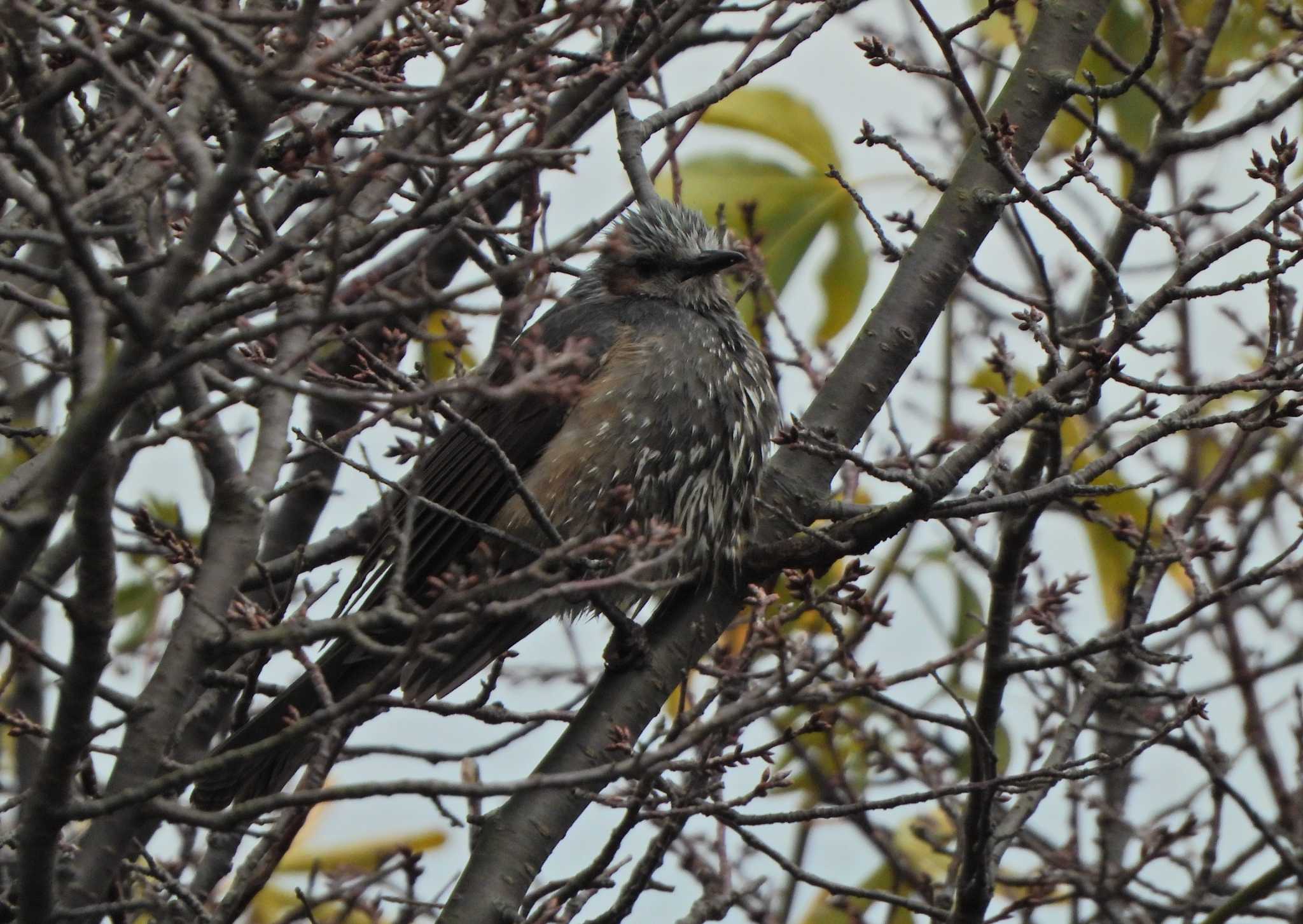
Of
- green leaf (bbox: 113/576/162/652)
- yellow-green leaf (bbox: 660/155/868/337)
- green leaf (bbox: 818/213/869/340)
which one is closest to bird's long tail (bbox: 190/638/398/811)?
green leaf (bbox: 113/576/162/652)

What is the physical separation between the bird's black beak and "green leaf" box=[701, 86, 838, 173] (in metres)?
0.63

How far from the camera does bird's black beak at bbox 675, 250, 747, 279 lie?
4.78m

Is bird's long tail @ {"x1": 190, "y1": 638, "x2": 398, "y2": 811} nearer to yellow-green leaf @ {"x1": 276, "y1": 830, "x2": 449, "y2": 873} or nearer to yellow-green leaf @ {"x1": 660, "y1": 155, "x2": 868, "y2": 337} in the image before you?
yellow-green leaf @ {"x1": 276, "y1": 830, "x2": 449, "y2": 873}

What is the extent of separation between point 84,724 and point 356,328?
2.39 ft

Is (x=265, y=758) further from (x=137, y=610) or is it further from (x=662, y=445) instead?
Result: (x=137, y=610)

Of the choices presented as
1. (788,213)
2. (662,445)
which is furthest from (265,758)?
(788,213)

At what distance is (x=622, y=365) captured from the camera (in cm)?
454

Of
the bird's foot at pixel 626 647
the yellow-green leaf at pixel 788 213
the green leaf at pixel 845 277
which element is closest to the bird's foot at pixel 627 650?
the bird's foot at pixel 626 647

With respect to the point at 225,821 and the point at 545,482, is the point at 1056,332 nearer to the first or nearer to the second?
the point at 545,482

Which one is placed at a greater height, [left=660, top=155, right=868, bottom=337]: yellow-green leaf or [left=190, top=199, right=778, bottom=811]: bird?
[left=660, top=155, right=868, bottom=337]: yellow-green leaf

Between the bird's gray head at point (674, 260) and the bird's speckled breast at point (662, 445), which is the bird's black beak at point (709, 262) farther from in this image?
the bird's speckled breast at point (662, 445)

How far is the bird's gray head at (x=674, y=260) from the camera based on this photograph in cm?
486

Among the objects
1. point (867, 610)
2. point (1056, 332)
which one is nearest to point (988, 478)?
point (1056, 332)

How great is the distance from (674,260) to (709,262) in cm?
17
